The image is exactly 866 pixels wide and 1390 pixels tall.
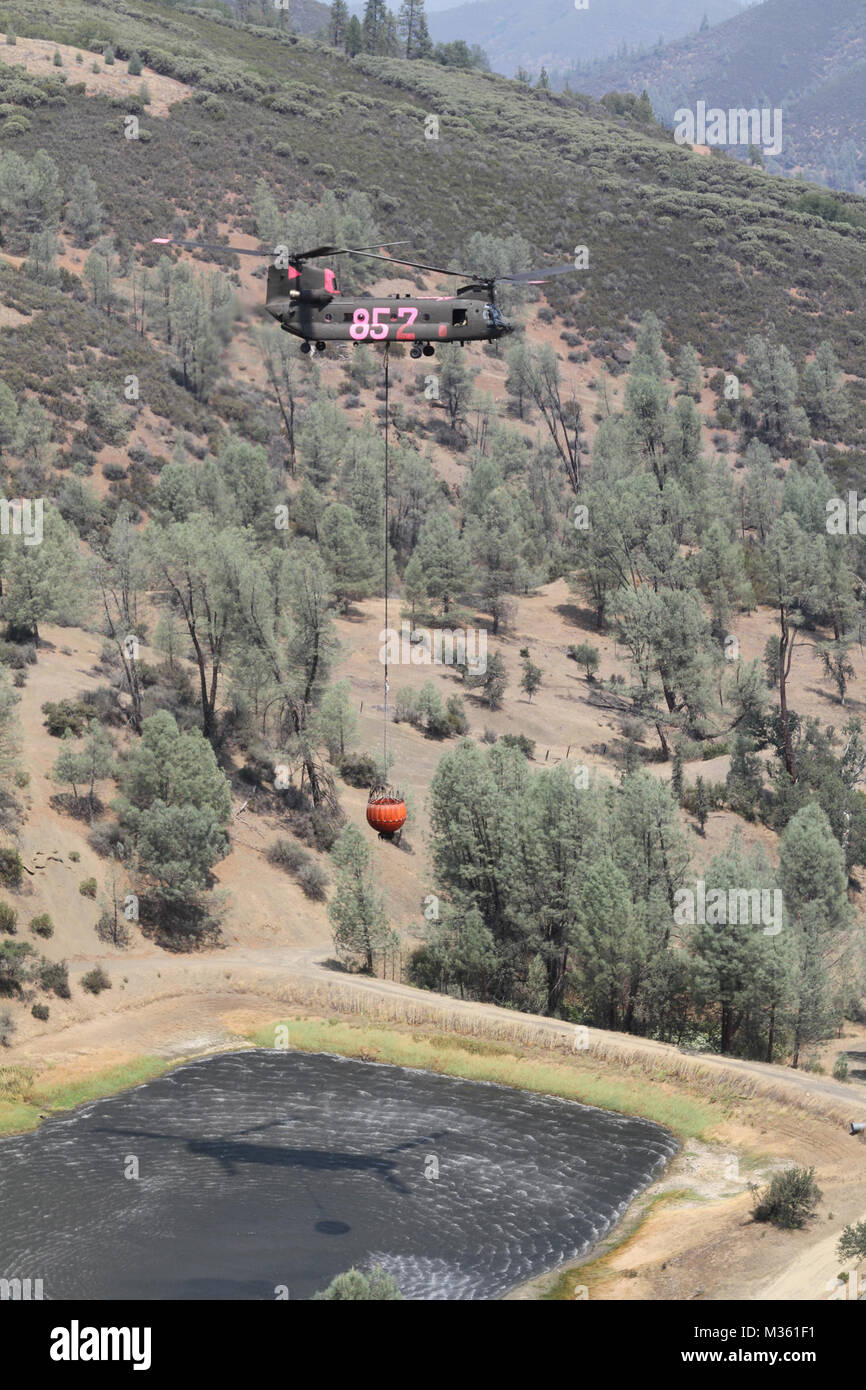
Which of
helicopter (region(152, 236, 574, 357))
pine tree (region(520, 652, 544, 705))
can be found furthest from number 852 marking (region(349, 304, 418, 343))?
pine tree (region(520, 652, 544, 705))

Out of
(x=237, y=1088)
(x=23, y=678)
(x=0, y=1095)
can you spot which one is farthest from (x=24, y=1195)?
(x=23, y=678)

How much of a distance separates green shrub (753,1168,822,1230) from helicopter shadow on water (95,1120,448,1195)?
37.0 feet

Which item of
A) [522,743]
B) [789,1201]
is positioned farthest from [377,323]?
[522,743]

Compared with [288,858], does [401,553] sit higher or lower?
higher

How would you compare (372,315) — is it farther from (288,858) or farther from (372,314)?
(288,858)

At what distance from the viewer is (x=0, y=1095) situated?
1969 inches

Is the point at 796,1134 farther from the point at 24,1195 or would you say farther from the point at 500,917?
the point at 24,1195

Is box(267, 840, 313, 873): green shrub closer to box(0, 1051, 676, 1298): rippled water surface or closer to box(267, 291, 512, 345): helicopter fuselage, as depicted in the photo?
box(0, 1051, 676, 1298): rippled water surface

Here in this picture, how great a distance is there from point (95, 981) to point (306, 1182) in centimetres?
1722

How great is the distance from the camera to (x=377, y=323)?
127 feet

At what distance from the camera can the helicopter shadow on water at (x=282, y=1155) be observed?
4584cm

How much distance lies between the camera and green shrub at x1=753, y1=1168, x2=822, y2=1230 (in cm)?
4097

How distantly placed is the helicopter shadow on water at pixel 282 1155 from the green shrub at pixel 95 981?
10119mm

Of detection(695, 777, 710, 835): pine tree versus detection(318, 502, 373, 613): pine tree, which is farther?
detection(318, 502, 373, 613): pine tree
